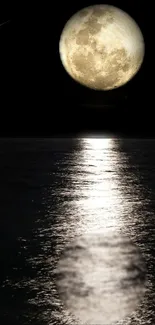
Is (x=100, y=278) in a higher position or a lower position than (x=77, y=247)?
lower

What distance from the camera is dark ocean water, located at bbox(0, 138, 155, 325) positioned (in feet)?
21.1

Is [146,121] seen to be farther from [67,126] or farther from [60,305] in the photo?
[60,305]

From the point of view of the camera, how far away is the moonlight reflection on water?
6.43 metres

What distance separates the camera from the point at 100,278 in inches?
293

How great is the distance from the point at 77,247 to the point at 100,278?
1457 millimetres

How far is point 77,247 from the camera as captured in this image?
888cm

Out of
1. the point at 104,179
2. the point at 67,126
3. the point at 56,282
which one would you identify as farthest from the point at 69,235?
the point at 67,126

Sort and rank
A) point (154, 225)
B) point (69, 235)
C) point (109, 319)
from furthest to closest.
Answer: point (154, 225) → point (69, 235) → point (109, 319)

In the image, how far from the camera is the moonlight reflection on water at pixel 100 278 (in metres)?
6.43

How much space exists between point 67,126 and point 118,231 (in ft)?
125

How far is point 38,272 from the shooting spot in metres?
7.59

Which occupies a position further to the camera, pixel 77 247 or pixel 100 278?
pixel 77 247

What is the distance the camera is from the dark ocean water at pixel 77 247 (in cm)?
645

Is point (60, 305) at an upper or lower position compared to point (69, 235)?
lower
